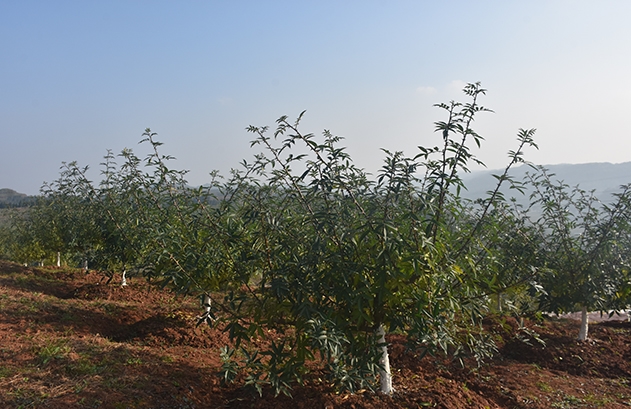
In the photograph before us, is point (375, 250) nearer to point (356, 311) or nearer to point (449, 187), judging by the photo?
point (356, 311)

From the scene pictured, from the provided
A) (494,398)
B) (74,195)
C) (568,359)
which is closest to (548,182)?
(568,359)

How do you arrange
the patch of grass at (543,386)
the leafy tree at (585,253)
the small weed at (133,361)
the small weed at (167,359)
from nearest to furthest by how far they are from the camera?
the small weed at (133,361), the small weed at (167,359), the patch of grass at (543,386), the leafy tree at (585,253)

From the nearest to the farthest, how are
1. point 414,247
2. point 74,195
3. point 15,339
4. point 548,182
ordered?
point 414,247
point 15,339
point 548,182
point 74,195

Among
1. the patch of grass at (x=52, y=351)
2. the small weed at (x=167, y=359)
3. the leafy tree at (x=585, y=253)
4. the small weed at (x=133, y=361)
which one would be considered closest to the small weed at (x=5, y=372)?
the patch of grass at (x=52, y=351)

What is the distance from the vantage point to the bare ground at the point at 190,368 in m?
4.22

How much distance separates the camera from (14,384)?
4199 millimetres

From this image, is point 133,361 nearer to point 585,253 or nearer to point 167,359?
point 167,359

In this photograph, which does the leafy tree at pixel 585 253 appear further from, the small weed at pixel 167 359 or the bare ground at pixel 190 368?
the small weed at pixel 167 359

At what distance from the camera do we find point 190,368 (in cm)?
525

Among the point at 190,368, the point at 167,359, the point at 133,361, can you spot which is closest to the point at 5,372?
the point at 133,361

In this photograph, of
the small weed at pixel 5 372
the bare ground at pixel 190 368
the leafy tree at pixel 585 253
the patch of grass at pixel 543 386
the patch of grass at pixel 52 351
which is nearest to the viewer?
the bare ground at pixel 190 368

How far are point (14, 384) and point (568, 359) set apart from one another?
775 centimetres

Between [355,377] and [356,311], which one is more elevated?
[356,311]

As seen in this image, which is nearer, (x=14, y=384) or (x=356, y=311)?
(x=356, y=311)
